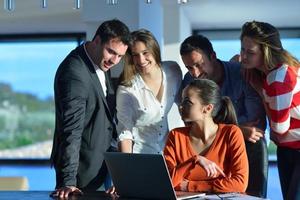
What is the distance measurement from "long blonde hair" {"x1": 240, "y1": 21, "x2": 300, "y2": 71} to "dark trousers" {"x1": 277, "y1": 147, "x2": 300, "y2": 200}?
42cm

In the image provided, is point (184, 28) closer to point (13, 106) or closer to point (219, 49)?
point (219, 49)

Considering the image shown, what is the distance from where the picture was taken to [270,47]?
2730mm

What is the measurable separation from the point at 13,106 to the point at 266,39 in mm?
6277

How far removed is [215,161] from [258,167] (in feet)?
0.70

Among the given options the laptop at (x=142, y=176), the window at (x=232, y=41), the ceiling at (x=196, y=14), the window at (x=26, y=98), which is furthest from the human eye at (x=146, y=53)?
the window at (x=26, y=98)

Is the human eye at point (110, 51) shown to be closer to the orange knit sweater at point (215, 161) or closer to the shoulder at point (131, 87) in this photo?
the shoulder at point (131, 87)

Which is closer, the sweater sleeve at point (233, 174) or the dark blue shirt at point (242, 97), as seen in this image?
the sweater sleeve at point (233, 174)

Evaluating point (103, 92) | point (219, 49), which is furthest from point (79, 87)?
point (219, 49)

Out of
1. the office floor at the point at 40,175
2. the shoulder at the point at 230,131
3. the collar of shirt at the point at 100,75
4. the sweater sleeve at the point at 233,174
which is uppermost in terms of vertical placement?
the collar of shirt at the point at 100,75

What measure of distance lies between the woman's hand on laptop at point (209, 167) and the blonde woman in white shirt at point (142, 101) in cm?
65

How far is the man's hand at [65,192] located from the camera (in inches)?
92.1

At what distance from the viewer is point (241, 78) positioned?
297cm

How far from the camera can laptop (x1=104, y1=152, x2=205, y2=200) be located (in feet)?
6.88

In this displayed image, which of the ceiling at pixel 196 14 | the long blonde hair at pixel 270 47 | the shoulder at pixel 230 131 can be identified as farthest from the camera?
the ceiling at pixel 196 14
